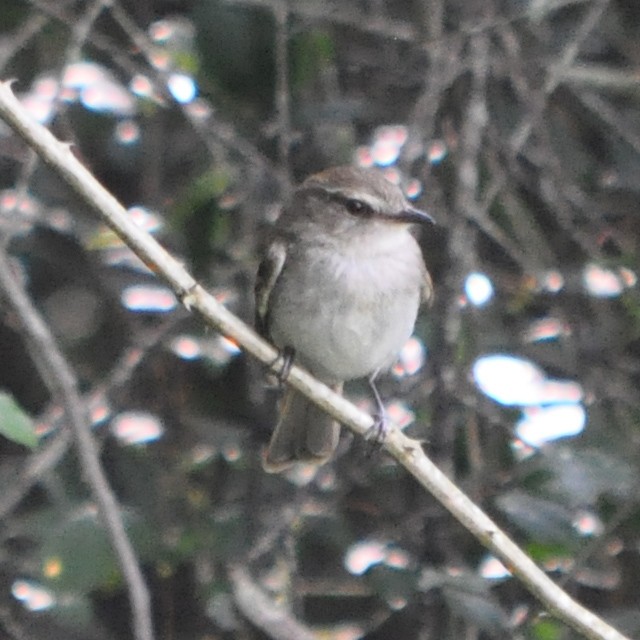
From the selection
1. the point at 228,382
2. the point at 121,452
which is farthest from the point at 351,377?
the point at 121,452

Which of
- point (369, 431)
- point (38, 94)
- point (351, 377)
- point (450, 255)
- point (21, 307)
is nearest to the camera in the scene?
point (369, 431)

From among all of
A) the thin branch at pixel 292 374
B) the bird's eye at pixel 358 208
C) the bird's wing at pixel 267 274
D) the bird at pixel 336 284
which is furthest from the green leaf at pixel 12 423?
the bird's eye at pixel 358 208

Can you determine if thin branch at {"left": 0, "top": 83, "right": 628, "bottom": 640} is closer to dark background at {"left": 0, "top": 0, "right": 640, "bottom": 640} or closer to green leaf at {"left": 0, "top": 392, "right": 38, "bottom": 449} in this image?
green leaf at {"left": 0, "top": 392, "right": 38, "bottom": 449}

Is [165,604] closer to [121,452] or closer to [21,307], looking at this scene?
[121,452]

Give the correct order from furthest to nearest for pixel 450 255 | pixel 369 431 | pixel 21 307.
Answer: pixel 450 255 < pixel 21 307 < pixel 369 431

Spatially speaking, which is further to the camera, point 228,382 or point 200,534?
point 228,382

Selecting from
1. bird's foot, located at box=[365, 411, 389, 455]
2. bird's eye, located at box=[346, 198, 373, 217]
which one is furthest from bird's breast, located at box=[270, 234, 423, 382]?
bird's foot, located at box=[365, 411, 389, 455]

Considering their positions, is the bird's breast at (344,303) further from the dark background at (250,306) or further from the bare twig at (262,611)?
the bare twig at (262,611)
